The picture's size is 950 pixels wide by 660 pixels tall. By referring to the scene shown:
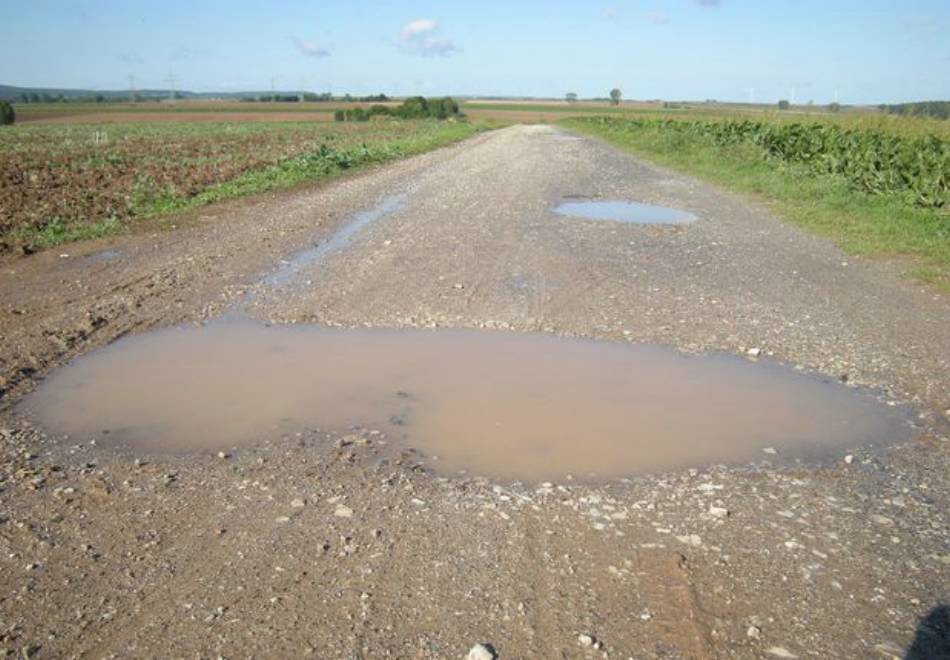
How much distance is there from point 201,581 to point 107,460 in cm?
154

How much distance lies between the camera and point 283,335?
6.82 meters

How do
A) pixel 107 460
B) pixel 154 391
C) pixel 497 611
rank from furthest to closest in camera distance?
pixel 154 391
pixel 107 460
pixel 497 611

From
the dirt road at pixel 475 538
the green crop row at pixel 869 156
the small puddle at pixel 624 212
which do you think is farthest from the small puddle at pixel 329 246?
the green crop row at pixel 869 156

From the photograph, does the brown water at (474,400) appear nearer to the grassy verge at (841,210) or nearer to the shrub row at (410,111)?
the grassy verge at (841,210)

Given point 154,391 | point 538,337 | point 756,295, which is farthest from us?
point 756,295

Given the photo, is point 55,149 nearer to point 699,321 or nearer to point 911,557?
point 699,321

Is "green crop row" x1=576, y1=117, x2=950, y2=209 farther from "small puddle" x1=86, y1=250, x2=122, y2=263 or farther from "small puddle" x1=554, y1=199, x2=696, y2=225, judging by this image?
"small puddle" x1=86, y1=250, x2=122, y2=263

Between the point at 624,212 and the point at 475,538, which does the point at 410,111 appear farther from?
the point at 475,538

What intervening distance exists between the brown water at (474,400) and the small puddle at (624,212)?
717 cm

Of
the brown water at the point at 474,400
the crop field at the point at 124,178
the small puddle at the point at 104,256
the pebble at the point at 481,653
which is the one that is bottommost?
the crop field at the point at 124,178

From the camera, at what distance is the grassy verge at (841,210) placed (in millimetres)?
10539

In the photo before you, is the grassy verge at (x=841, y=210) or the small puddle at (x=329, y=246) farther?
the grassy verge at (x=841, y=210)

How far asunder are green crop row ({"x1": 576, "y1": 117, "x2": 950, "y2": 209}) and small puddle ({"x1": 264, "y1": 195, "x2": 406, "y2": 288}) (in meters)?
9.95

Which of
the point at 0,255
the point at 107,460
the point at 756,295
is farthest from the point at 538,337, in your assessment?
the point at 0,255
